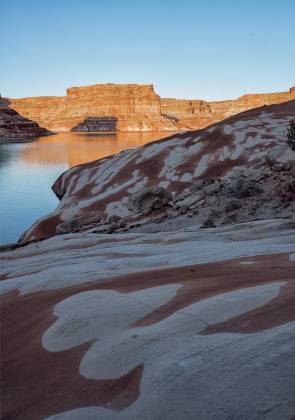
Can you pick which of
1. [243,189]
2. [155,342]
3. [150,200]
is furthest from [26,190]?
[155,342]

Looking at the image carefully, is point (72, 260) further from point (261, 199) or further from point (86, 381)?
point (261, 199)

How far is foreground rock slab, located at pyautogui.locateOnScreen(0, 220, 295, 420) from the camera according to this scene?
12.1 ft

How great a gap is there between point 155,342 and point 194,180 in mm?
32000

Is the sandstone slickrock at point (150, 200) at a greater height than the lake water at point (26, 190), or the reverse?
the sandstone slickrock at point (150, 200)

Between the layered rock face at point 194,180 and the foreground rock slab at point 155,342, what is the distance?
983 cm

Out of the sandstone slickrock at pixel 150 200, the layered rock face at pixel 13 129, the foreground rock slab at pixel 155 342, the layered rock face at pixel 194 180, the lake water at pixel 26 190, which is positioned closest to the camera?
the foreground rock slab at pixel 155 342

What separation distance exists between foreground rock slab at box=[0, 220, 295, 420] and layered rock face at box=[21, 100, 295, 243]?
9831 millimetres

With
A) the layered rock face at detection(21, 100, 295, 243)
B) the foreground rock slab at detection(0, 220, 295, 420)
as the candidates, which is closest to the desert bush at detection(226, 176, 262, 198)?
the layered rock face at detection(21, 100, 295, 243)

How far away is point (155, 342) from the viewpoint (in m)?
4.68

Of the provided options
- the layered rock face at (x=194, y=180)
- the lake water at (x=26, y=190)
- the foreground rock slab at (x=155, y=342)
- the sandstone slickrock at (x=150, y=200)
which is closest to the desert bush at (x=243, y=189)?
the layered rock face at (x=194, y=180)

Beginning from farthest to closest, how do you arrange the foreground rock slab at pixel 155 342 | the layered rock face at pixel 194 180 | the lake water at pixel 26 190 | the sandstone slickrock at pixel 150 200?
the lake water at pixel 26 190 → the sandstone slickrock at pixel 150 200 → the layered rock face at pixel 194 180 → the foreground rock slab at pixel 155 342

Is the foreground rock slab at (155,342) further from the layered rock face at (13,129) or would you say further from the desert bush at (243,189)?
the layered rock face at (13,129)

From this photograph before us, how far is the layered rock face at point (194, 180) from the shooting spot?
18.4 metres

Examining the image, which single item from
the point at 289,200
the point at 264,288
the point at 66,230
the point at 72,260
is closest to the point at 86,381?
the point at 264,288
